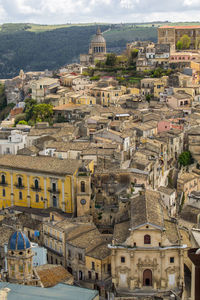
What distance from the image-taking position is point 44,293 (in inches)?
1048

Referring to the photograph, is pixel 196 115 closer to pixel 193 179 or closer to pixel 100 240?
pixel 193 179

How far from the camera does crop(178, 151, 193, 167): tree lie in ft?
195

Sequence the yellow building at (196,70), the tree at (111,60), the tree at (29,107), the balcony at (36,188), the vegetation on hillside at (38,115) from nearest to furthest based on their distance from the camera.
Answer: the balcony at (36,188) → the vegetation on hillside at (38,115) → the tree at (29,107) → the yellow building at (196,70) → the tree at (111,60)

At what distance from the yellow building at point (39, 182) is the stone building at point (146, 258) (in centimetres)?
989

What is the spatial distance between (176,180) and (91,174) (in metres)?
12.6

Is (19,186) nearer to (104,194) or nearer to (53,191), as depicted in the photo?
(53,191)

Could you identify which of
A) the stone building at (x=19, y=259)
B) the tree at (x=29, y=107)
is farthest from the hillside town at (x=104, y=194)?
the tree at (x=29, y=107)

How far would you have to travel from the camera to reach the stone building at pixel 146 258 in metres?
36.3

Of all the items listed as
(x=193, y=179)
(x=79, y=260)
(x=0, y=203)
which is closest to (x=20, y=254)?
(x=79, y=260)

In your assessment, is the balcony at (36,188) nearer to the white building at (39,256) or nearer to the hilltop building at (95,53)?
the white building at (39,256)

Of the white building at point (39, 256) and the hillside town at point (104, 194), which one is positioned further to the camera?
the white building at point (39, 256)

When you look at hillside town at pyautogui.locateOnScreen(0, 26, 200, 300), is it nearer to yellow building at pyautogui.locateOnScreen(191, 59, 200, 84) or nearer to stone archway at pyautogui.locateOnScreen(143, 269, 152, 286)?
stone archway at pyautogui.locateOnScreen(143, 269, 152, 286)

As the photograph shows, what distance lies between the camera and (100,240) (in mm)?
40062

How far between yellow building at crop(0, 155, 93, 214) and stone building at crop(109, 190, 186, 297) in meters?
9.89
